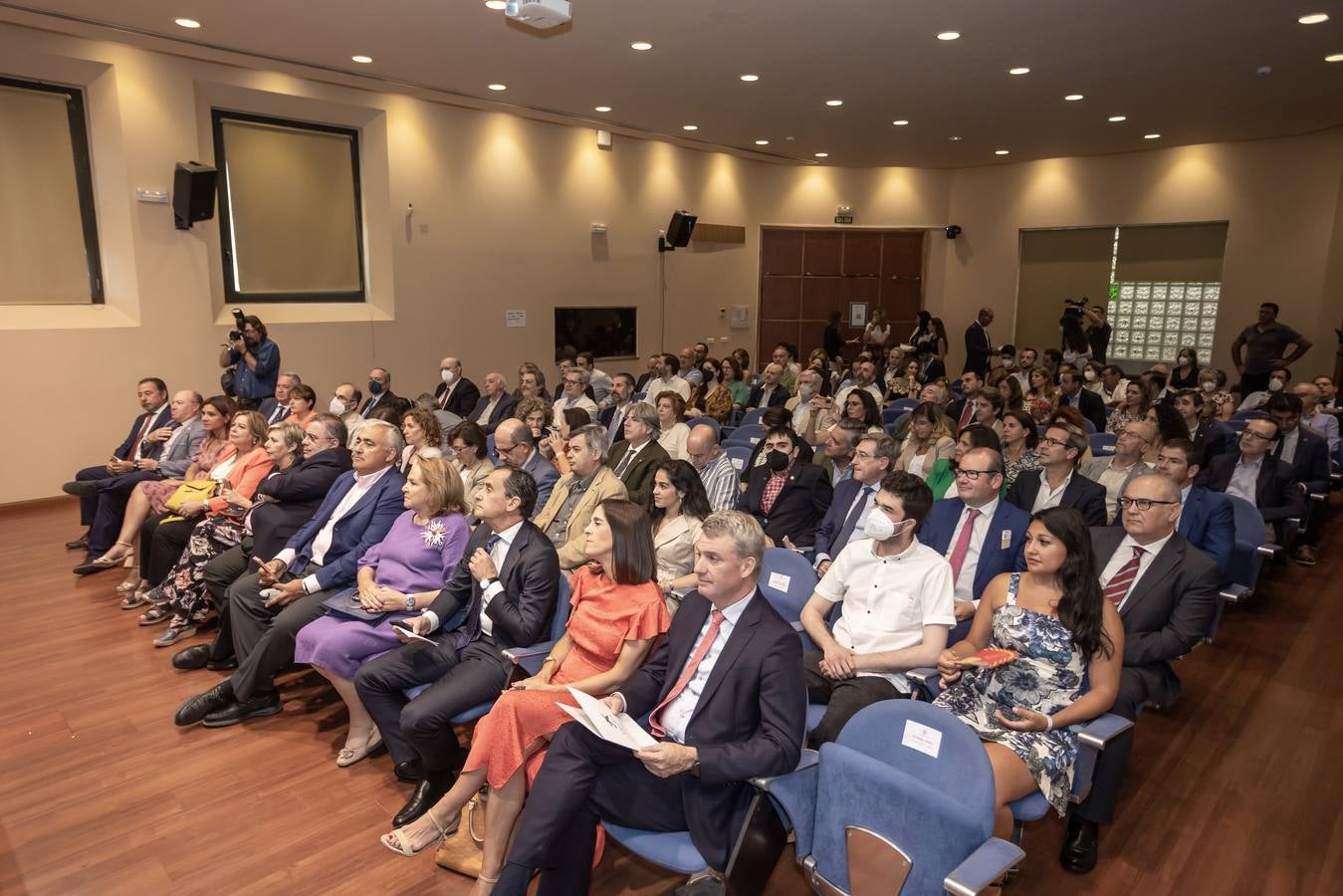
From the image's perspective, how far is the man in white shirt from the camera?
2.98m

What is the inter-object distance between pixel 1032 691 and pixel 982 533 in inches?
44.2

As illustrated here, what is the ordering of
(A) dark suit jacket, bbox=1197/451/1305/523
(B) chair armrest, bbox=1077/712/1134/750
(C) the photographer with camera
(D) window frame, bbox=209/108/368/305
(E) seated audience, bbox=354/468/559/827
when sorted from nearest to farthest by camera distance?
(B) chair armrest, bbox=1077/712/1134/750 → (E) seated audience, bbox=354/468/559/827 → (A) dark suit jacket, bbox=1197/451/1305/523 → (C) the photographer with camera → (D) window frame, bbox=209/108/368/305

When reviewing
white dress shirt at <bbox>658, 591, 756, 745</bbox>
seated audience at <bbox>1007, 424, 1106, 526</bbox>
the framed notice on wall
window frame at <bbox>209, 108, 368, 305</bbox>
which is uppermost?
window frame at <bbox>209, 108, 368, 305</bbox>

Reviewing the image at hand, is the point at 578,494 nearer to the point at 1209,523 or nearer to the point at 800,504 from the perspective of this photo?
the point at 800,504

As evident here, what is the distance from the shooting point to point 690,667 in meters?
2.58

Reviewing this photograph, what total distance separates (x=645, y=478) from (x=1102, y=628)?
9.43 ft

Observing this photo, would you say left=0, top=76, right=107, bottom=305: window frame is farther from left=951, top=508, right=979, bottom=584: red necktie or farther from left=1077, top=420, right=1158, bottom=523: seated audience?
left=1077, top=420, right=1158, bottom=523: seated audience

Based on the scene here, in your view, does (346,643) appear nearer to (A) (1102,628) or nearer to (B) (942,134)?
(A) (1102,628)

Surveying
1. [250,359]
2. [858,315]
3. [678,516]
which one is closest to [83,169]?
[250,359]

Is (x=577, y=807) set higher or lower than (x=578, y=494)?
lower

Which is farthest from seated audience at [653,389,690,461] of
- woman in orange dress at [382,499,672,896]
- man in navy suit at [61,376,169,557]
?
man in navy suit at [61,376,169,557]

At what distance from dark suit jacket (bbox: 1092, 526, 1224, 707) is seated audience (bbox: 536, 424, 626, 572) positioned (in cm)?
240

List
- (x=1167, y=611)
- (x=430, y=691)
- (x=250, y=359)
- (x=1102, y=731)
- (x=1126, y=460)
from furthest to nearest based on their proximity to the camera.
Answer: (x=250, y=359) → (x=1126, y=460) → (x=1167, y=611) → (x=430, y=691) → (x=1102, y=731)

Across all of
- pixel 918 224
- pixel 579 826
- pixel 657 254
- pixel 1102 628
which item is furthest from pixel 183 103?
pixel 918 224
